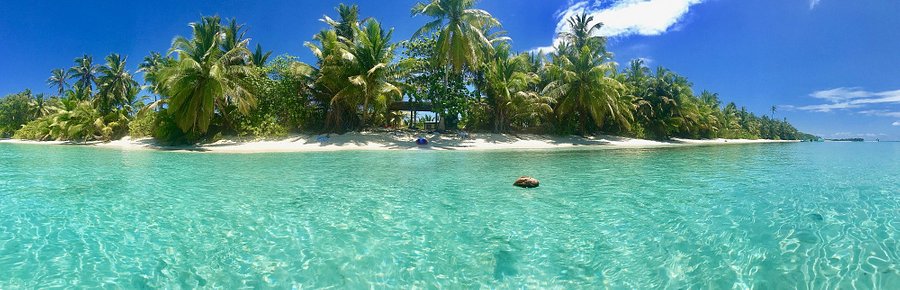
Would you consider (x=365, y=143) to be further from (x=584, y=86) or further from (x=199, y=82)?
(x=584, y=86)

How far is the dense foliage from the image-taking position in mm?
24000

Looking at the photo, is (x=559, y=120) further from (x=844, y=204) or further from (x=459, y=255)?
(x=459, y=255)

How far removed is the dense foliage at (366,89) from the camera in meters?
24.0

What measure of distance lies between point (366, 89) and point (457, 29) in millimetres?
7358

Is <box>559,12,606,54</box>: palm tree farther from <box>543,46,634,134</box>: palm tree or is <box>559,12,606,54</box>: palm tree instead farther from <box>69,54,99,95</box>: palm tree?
<box>69,54,99,95</box>: palm tree

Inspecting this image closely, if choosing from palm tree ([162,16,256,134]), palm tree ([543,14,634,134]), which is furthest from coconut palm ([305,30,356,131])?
palm tree ([543,14,634,134])

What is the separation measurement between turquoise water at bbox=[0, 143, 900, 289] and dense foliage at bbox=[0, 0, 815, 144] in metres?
16.9

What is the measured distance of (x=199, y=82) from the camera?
75.9ft

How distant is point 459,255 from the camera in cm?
421

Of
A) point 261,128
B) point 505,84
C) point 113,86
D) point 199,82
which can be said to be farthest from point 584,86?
point 113,86

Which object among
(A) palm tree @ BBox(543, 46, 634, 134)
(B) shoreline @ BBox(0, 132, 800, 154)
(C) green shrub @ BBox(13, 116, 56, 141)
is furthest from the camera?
(C) green shrub @ BBox(13, 116, 56, 141)

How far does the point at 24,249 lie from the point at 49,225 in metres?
1.23

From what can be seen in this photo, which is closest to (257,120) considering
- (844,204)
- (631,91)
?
(844,204)

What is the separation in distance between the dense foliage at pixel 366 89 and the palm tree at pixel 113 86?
156 millimetres
